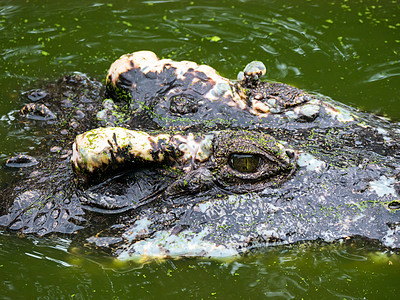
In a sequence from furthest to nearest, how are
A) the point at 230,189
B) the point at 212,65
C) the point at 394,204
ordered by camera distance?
the point at 212,65, the point at 230,189, the point at 394,204

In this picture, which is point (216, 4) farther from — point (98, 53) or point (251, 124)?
point (251, 124)

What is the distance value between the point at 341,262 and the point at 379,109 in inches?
107

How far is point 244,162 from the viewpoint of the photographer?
10.9ft

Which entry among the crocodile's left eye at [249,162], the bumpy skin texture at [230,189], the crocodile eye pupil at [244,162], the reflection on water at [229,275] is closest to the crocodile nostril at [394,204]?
the bumpy skin texture at [230,189]

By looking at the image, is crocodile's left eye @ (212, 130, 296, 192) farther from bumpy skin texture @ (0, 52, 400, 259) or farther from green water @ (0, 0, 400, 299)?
green water @ (0, 0, 400, 299)

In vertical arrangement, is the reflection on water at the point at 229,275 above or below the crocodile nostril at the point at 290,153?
below

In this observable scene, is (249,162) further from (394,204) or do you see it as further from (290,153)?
(394,204)

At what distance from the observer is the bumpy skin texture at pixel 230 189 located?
313 cm

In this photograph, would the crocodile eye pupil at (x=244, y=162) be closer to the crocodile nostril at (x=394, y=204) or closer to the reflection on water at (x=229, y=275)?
the reflection on water at (x=229, y=275)

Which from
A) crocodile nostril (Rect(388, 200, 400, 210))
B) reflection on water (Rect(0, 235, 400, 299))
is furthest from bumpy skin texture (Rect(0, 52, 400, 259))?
reflection on water (Rect(0, 235, 400, 299))

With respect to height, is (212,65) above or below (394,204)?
below

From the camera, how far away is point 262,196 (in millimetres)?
3240

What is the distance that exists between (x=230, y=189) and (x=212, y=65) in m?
3.24

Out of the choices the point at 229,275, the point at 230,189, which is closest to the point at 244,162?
the point at 230,189
